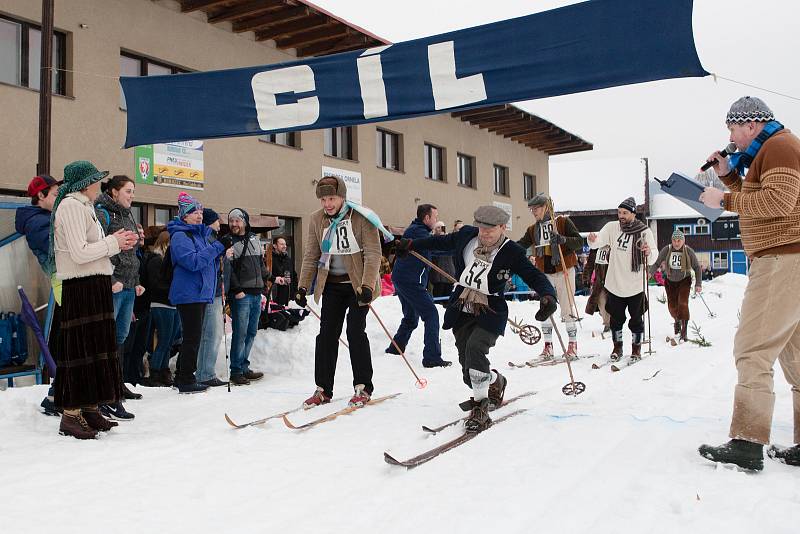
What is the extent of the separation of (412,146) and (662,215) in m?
31.5

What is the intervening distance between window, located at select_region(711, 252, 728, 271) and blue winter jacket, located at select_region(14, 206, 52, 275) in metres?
46.8

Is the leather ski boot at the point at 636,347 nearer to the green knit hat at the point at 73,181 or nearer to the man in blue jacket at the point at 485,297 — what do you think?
the man in blue jacket at the point at 485,297

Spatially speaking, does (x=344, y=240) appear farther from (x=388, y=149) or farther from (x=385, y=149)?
(x=388, y=149)

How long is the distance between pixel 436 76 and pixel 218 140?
8197 millimetres

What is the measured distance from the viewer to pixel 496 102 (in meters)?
5.77

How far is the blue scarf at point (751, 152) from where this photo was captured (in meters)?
3.86


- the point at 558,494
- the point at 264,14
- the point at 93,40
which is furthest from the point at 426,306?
the point at 264,14

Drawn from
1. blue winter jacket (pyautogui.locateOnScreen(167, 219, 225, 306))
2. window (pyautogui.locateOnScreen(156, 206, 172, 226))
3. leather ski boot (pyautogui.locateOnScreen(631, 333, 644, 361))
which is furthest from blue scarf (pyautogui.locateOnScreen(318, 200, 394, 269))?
window (pyautogui.locateOnScreen(156, 206, 172, 226))

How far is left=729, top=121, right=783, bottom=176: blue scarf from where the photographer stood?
3.86 metres

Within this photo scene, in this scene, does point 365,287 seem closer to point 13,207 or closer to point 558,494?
point 558,494

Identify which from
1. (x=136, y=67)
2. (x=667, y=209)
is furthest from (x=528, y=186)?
(x=667, y=209)

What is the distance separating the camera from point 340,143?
16.6 m

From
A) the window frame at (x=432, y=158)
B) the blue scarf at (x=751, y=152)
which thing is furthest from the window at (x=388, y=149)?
the blue scarf at (x=751, y=152)

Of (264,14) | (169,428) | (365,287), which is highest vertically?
(264,14)
